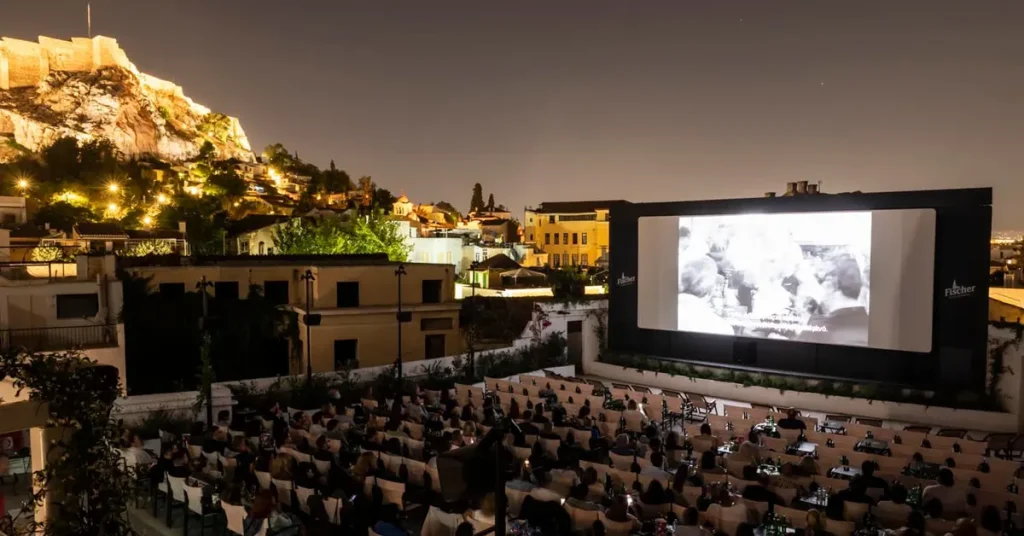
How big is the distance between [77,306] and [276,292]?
732 centimetres

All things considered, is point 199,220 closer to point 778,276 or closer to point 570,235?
point 570,235

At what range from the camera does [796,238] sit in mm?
17500

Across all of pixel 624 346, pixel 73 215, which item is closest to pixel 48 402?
pixel 624 346

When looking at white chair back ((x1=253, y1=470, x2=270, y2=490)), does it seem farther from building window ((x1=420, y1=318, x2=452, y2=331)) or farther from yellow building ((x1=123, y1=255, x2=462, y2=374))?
building window ((x1=420, y1=318, x2=452, y2=331))

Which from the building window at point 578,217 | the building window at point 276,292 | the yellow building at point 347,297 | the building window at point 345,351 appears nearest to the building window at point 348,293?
the yellow building at point 347,297

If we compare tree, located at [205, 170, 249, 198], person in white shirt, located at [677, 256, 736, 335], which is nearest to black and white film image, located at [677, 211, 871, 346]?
person in white shirt, located at [677, 256, 736, 335]

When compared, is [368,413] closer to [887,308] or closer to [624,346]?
[624,346]

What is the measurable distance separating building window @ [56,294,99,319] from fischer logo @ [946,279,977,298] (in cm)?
2344

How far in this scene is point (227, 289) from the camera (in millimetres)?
24078

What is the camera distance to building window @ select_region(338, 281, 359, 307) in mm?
24062

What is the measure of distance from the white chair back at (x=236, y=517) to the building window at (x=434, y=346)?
18.5 metres

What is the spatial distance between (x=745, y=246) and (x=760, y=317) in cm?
209

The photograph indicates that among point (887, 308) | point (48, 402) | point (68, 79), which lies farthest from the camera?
point (68, 79)

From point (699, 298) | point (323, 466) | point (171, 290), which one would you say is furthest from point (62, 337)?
point (699, 298)
